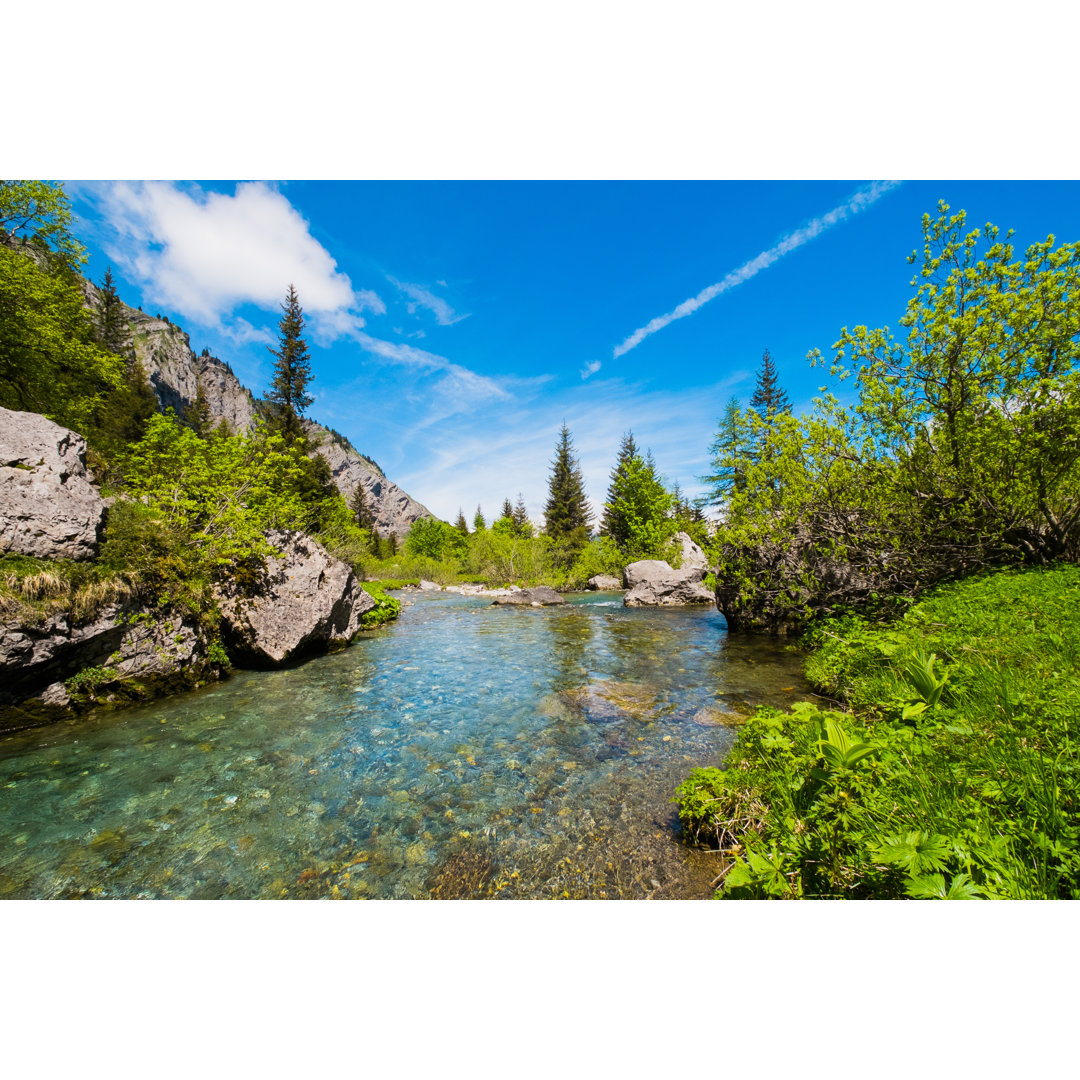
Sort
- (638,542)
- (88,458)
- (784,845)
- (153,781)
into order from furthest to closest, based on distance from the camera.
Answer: (638,542) < (88,458) < (153,781) < (784,845)

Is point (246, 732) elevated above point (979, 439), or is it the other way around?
point (979, 439)

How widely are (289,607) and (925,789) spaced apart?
11405 mm

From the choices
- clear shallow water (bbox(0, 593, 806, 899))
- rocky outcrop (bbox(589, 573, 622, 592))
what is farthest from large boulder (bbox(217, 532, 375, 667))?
rocky outcrop (bbox(589, 573, 622, 592))

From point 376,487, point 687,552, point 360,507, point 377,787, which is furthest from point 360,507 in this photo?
point 376,487

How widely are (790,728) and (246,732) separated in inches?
283

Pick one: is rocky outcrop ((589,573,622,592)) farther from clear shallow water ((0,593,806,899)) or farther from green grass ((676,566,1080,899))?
green grass ((676,566,1080,899))

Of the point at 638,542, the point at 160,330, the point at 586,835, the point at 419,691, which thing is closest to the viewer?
the point at 586,835

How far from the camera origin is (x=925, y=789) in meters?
2.88

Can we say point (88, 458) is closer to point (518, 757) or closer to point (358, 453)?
point (518, 757)

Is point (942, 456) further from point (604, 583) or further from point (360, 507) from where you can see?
point (360, 507)

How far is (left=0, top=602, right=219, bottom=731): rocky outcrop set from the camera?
19.7 ft

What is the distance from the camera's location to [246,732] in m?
6.30

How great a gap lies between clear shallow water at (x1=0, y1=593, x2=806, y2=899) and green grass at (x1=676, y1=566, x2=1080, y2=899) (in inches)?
29.9

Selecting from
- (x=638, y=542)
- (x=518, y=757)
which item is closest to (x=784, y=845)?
(x=518, y=757)
